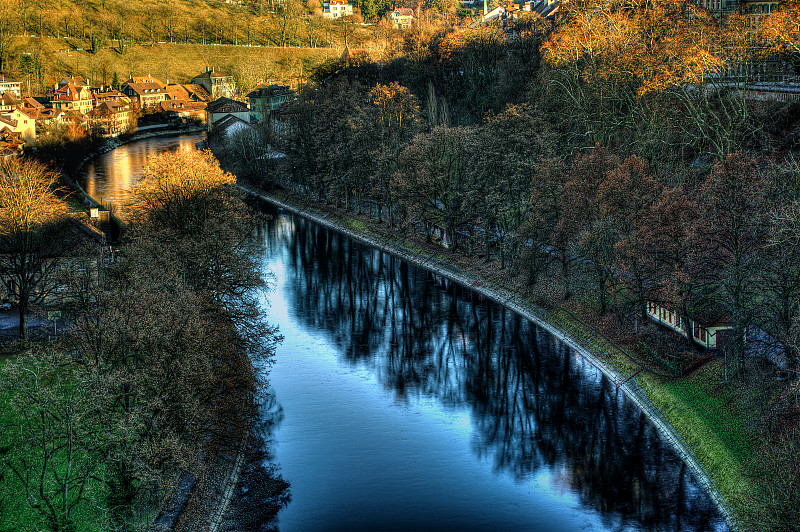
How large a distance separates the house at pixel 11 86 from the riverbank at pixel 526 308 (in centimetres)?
8404

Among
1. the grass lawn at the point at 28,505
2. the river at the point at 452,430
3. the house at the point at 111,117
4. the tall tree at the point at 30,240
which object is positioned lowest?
the river at the point at 452,430

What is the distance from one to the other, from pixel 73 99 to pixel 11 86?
57.6 feet

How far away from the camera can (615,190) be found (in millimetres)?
43781

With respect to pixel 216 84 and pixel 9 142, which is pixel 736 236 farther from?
pixel 216 84

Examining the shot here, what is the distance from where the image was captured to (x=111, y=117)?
141000mm

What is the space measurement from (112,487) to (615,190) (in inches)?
1147

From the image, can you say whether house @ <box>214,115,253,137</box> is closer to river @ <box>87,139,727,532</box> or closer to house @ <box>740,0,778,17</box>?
river @ <box>87,139,727,532</box>

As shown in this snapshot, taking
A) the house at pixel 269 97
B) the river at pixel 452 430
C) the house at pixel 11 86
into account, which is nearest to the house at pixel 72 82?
the house at pixel 11 86

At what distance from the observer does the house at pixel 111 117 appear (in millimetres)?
136000

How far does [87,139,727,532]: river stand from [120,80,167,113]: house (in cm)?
11504

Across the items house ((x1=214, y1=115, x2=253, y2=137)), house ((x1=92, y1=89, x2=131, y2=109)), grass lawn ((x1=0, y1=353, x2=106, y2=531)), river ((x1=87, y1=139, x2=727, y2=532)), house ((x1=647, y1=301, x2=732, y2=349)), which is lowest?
river ((x1=87, y1=139, x2=727, y2=532))

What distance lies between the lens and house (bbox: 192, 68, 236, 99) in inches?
7160

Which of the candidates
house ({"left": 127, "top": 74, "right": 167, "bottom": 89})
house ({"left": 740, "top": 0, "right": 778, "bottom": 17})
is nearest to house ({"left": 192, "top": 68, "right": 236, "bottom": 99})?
house ({"left": 127, "top": 74, "right": 167, "bottom": 89})

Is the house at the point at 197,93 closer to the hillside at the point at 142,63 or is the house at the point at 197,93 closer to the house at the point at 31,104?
the hillside at the point at 142,63
